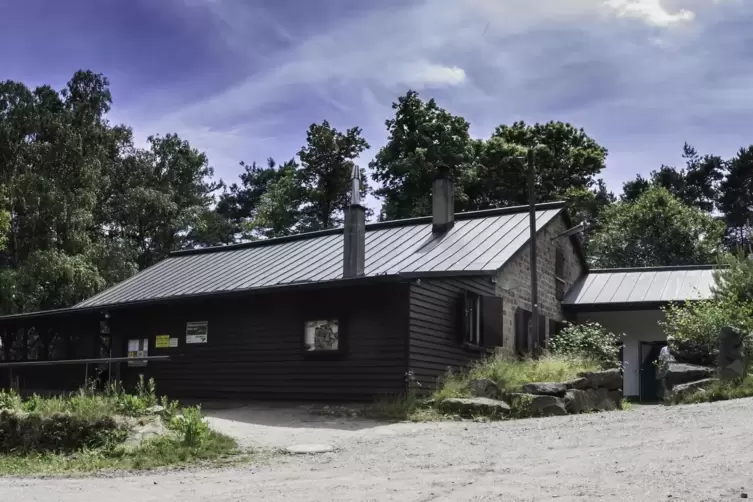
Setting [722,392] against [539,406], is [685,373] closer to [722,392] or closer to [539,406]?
[722,392]

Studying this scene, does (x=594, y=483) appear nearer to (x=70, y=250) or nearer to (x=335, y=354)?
(x=335, y=354)

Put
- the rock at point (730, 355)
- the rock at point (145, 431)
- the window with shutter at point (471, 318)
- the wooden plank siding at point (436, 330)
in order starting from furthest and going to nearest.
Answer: the window with shutter at point (471, 318) < the wooden plank siding at point (436, 330) < the rock at point (730, 355) < the rock at point (145, 431)

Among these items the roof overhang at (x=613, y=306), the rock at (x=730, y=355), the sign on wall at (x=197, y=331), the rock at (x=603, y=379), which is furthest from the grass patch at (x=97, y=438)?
the roof overhang at (x=613, y=306)

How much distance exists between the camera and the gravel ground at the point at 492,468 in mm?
7973

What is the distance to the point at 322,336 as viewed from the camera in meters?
18.3

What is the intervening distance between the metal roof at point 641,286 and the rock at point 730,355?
24.4ft

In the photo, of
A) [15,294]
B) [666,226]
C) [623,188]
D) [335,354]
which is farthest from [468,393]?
[623,188]

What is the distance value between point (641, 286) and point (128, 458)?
18556 mm

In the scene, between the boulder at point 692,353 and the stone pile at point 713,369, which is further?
the boulder at point 692,353

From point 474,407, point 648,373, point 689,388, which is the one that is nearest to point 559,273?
point 648,373

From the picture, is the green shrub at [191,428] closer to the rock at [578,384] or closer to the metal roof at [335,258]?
the metal roof at [335,258]

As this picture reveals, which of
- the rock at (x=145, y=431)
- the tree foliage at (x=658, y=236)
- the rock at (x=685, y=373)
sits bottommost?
the rock at (x=145, y=431)

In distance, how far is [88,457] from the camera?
11.4 m

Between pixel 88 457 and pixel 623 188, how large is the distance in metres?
49.0
